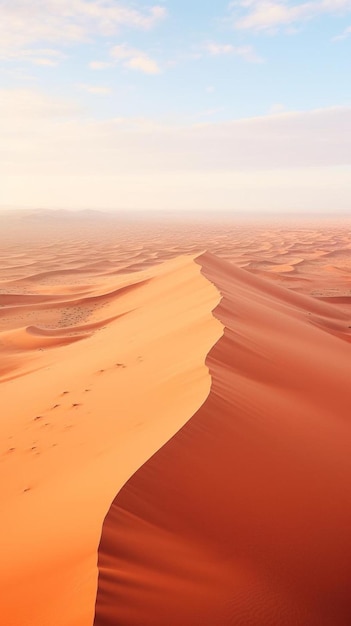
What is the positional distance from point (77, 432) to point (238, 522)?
1.95m

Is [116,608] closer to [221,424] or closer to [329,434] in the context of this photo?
[221,424]

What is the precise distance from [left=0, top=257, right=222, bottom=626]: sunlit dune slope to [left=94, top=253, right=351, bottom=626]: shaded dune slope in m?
0.15

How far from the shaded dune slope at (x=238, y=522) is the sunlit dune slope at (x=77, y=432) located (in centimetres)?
15

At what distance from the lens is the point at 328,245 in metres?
38.8

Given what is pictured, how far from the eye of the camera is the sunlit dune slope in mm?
2227

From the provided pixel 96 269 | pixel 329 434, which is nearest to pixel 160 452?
pixel 329 434

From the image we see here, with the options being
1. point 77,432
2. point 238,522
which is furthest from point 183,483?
point 77,432

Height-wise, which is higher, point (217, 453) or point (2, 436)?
point (217, 453)

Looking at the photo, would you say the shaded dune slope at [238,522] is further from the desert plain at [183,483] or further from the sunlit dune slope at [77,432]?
the sunlit dune slope at [77,432]

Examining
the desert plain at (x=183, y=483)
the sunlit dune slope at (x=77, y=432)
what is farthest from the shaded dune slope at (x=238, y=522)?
the sunlit dune slope at (x=77, y=432)

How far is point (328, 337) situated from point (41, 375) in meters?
4.70

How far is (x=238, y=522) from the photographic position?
261 cm

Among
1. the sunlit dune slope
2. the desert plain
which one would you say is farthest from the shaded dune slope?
the sunlit dune slope

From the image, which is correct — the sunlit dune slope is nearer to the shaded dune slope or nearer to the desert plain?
the desert plain
